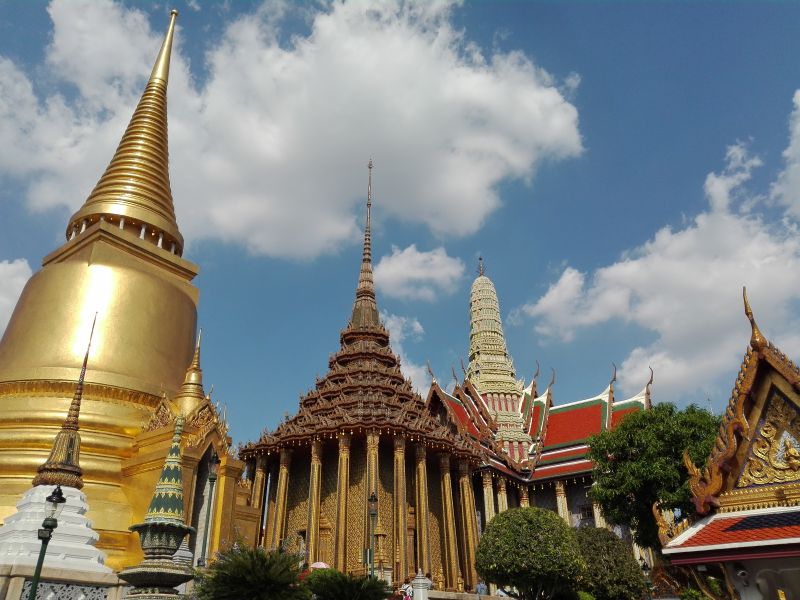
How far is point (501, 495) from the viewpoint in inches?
1148

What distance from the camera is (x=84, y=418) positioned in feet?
57.6

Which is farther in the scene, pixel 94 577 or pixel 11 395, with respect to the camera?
pixel 11 395

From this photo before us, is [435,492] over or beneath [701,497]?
over

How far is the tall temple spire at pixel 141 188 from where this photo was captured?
74.1 feet

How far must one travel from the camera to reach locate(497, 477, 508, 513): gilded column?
28875mm

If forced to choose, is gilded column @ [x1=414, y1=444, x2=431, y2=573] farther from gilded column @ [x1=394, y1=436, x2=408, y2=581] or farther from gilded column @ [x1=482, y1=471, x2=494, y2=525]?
gilded column @ [x1=482, y1=471, x2=494, y2=525]

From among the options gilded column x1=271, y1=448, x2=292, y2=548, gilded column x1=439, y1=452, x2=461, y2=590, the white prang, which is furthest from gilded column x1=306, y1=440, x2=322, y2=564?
the white prang

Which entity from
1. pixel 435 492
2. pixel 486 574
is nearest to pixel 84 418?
pixel 486 574

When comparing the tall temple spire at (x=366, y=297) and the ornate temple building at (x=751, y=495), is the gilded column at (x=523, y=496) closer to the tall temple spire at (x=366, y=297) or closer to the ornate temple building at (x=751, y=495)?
the tall temple spire at (x=366, y=297)

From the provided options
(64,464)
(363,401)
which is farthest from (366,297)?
(64,464)

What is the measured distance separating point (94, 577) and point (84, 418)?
8.42m

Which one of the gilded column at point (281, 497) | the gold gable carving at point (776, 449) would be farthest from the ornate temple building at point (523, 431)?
the gold gable carving at point (776, 449)

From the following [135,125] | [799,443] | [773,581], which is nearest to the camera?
[773,581]

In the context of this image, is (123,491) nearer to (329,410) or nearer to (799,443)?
(329,410)
